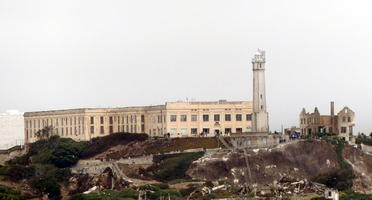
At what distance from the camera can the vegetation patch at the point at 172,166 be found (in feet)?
461

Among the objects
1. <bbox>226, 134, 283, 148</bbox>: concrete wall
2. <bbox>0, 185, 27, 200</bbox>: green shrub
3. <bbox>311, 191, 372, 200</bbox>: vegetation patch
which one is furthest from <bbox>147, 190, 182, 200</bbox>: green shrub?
<bbox>226, 134, 283, 148</bbox>: concrete wall

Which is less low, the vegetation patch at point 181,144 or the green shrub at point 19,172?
the vegetation patch at point 181,144

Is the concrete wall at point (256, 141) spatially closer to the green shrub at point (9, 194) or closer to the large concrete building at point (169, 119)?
the large concrete building at point (169, 119)

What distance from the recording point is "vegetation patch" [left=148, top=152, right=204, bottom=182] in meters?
140

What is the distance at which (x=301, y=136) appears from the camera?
15688cm

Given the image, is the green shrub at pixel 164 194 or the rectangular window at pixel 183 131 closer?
the green shrub at pixel 164 194

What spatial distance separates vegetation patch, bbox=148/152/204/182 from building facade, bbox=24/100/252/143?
40.4ft

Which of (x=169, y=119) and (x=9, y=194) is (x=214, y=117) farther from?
(x=9, y=194)

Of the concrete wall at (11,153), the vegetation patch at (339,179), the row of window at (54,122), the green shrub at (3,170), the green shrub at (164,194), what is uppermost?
the row of window at (54,122)

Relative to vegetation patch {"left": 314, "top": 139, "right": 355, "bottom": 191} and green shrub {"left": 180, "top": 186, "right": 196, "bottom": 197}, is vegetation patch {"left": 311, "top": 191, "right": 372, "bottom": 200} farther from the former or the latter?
green shrub {"left": 180, "top": 186, "right": 196, "bottom": 197}

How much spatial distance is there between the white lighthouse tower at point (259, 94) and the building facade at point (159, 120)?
7367 mm

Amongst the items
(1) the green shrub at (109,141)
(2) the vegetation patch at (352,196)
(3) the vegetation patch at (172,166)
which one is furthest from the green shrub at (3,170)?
(2) the vegetation patch at (352,196)

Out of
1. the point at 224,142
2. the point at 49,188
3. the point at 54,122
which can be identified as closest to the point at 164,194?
the point at 49,188

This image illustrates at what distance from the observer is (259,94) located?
150000 mm
